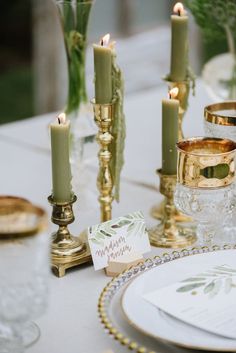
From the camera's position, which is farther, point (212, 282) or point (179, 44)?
point (179, 44)

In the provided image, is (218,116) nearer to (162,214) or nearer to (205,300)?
(162,214)

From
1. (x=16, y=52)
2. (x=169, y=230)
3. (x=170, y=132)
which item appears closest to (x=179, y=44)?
(x=170, y=132)

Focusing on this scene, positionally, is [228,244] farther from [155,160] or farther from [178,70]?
[155,160]

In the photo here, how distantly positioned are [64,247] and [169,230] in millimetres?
195

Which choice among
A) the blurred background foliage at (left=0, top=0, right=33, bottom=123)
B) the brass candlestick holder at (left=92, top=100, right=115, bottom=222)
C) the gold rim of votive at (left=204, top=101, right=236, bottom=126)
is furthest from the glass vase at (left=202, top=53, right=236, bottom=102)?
the blurred background foliage at (left=0, top=0, right=33, bottom=123)

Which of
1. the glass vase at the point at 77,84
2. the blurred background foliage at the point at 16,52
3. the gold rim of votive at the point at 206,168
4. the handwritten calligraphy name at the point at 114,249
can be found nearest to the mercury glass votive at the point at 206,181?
the gold rim of votive at the point at 206,168

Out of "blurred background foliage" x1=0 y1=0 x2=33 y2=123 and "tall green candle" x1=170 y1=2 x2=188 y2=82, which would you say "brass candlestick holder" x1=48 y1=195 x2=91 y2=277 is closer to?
"tall green candle" x1=170 y1=2 x2=188 y2=82

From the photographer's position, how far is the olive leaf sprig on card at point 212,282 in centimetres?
106

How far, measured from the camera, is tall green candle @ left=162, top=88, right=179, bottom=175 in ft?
4.13

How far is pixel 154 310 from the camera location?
101 cm

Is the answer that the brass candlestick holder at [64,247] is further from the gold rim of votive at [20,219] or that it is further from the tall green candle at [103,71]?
the gold rim of votive at [20,219]

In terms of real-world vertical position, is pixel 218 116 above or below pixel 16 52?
above

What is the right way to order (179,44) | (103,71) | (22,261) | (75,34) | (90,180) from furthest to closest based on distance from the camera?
(90,180)
(75,34)
(179,44)
(103,71)
(22,261)

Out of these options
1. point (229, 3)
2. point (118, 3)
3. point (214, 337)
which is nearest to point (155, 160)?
point (229, 3)
